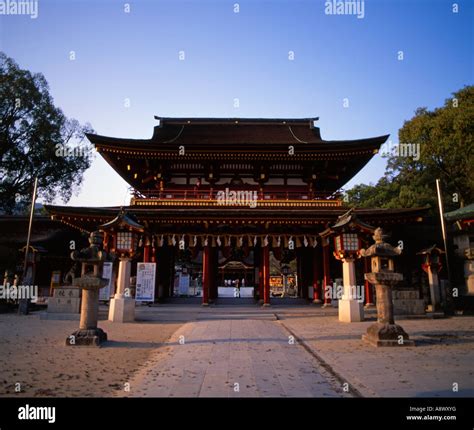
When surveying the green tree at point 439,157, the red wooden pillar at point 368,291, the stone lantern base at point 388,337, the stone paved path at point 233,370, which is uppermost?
the green tree at point 439,157

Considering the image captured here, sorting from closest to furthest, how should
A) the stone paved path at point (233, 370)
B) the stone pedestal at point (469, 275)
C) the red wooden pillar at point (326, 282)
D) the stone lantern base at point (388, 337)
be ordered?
the stone paved path at point (233, 370), the stone lantern base at point (388, 337), the stone pedestal at point (469, 275), the red wooden pillar at point (326, 282)

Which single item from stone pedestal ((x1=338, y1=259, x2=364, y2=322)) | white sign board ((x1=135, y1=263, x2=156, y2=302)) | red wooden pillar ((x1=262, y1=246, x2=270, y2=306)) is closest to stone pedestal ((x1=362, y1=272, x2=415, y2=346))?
stone pedestal ((x1=338, y1=259, x2=364, y2=322))

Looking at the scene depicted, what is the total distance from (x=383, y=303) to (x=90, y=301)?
28.8ft

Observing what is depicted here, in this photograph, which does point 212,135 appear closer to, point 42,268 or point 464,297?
point 42,268

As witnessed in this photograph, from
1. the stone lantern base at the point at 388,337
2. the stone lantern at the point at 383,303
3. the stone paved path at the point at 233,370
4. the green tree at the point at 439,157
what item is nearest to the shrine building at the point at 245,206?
the stone lantern at the point at 383,303

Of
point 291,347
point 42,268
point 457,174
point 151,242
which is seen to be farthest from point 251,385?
point 457,174

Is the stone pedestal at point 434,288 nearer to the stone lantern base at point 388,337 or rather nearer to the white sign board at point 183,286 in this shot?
the stone lantern base at point 388,337

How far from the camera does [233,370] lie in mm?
6527

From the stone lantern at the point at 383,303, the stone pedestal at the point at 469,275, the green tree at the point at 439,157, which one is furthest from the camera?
the green tree at the point at 439,157

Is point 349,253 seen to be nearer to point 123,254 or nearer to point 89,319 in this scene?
point 123,254

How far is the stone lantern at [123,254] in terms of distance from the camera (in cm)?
1416

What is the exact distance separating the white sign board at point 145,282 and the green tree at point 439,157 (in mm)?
24337

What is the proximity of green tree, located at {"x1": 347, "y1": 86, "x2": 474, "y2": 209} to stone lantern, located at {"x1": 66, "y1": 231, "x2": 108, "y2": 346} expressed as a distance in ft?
89.0

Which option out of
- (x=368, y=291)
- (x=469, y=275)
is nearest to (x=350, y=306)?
(x=368, y=291)
